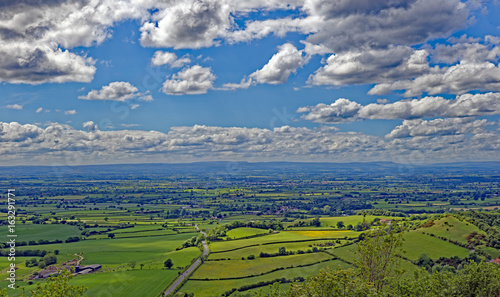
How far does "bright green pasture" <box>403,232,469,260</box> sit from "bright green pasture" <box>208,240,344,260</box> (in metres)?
23.5

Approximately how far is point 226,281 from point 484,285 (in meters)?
47.3

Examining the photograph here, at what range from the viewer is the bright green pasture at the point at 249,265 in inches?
2825

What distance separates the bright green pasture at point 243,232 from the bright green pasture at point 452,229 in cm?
4976

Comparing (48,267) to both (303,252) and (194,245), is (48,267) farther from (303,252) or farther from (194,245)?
(303,252)

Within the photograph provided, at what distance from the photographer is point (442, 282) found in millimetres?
29484

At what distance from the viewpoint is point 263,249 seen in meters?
91.6

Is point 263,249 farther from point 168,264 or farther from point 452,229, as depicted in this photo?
point 452,229

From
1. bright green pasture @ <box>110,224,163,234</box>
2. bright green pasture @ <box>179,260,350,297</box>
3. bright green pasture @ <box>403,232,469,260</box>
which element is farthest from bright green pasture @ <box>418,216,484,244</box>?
bright green pasture @ <box>110,224,163,234</box>

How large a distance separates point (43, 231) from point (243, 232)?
66.6 meters

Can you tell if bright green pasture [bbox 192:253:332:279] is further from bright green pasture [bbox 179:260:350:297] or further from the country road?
bright green pasture [bbox 179:260:350:297]

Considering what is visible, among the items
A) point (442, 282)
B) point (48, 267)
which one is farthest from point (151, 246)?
point (442, 282)

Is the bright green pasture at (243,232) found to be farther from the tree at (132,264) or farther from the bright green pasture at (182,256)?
the tree at (132,264)

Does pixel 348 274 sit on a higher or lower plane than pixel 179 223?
higher

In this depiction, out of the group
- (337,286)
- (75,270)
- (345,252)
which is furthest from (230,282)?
(337,286)
